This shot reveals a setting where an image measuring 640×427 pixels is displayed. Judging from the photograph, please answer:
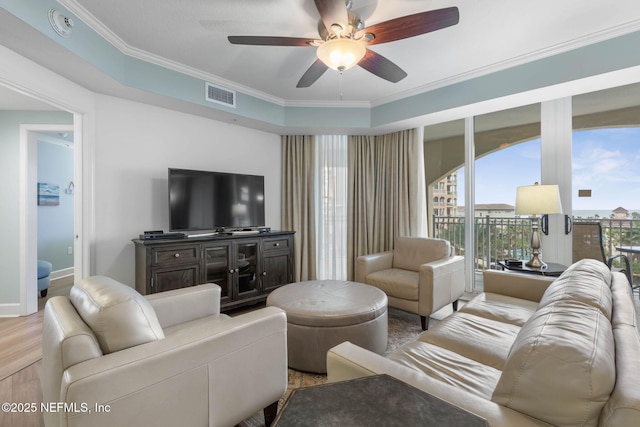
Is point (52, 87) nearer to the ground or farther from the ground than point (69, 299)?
farther from the ground

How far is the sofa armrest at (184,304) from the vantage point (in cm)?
174

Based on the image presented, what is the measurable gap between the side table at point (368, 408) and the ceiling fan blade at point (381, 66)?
6.72 ft

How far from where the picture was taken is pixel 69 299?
4.36 feet

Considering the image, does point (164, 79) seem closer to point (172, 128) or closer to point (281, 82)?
point (172, 128)

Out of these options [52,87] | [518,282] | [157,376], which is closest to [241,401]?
[157,376]

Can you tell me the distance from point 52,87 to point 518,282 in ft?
13.4

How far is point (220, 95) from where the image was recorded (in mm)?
3148

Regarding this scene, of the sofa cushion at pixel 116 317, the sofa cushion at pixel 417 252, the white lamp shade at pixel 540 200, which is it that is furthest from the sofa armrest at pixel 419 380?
the sofa cushion at pixel 417 252

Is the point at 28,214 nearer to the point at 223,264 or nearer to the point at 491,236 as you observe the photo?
the point at 223,264

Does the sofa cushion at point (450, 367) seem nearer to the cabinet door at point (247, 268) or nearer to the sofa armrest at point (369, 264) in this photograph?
the sofa armrest at point (369, 264)

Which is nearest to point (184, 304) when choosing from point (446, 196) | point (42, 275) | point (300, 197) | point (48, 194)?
point (300, 197)

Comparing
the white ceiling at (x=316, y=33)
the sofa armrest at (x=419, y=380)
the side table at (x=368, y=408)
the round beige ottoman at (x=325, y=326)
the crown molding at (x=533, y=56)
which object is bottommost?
the round beige ottoman at (x=325, y=326)

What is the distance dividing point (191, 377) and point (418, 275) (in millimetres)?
2413

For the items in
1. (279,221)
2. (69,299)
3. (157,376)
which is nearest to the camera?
(157,376)
